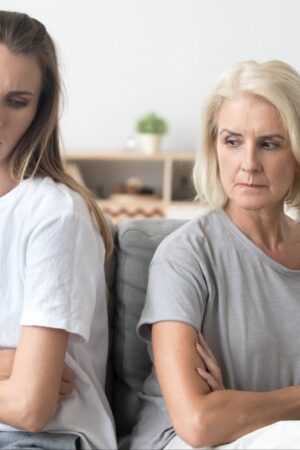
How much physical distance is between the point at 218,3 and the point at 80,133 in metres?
1.43

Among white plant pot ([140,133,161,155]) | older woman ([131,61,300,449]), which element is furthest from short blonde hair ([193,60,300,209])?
white plant pot ([140,133,161,155])

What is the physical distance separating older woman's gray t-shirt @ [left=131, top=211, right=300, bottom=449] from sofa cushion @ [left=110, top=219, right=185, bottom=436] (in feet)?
0.36

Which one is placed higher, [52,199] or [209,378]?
[52,199]

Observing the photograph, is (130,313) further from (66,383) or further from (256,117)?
(256,117)

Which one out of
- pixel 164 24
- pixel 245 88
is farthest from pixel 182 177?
pixel 245 88

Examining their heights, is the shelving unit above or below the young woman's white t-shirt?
below

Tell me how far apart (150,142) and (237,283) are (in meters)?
4.11

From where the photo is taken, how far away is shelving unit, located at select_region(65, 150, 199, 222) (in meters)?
5.51

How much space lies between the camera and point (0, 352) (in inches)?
58.5

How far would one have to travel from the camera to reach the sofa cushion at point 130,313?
1740 mm

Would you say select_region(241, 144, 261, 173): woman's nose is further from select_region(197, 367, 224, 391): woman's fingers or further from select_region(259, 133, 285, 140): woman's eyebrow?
select_region(197, 367, 224, 391): woman's fingers

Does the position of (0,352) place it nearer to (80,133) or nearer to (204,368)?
(204,368)

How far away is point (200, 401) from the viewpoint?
1.42 m

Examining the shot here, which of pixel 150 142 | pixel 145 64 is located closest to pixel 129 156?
pixel 150 142
